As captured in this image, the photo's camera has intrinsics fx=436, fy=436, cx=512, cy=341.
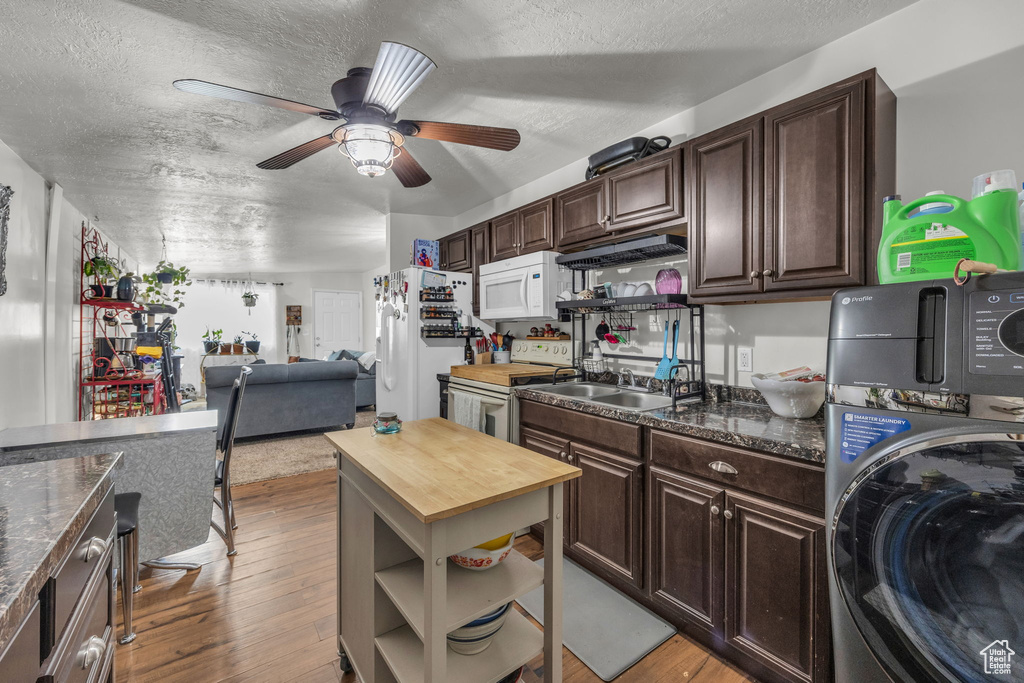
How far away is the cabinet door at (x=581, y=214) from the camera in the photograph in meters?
2.55

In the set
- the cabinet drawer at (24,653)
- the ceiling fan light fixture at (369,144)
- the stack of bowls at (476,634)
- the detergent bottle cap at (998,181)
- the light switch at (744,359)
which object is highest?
the ceiling fan light fixture at (369,144)

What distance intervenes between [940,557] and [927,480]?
154 mm

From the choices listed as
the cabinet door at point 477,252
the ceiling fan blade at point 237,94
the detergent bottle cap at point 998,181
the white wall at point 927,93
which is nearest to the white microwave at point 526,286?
the cabinet door at point 477,252

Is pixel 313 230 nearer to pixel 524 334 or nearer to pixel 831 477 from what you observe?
pixel 524 334

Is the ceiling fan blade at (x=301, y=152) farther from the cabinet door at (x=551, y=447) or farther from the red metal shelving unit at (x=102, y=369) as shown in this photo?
the red metal shelving unit at (x=102, y=369)

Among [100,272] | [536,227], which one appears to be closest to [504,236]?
[536,227]

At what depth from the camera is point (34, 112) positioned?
2.29 m

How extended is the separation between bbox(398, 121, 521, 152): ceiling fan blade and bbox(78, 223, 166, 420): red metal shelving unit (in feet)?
11.2

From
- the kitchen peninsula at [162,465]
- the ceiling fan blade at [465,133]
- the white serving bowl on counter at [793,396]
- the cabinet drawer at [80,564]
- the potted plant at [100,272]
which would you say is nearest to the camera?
the cabinet drawer at [80,564]

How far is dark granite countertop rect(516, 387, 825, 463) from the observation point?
4.65 ft

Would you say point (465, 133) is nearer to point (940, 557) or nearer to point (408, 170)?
point (408, 170)

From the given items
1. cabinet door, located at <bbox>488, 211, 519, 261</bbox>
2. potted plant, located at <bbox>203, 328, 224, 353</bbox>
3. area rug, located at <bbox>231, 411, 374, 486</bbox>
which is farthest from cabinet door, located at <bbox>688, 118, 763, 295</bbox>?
potted plant, located at <bbox>203, 328, 224, 353</bbox>

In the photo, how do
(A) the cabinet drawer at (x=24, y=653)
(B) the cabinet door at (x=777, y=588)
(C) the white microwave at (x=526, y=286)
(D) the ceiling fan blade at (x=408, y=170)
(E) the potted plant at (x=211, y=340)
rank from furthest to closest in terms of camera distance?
(E) the potted plant at (x=211, y=340) → (C) the white microwave at (x=526, y=286) → (D) the ceiling fan blade at (x=408, y=170) → (B) the cabinet door at (x=777, y=588) → (A) the cabinet drawer at (x=24, y=653)

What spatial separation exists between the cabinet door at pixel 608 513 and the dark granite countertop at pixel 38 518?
177 centimetres
